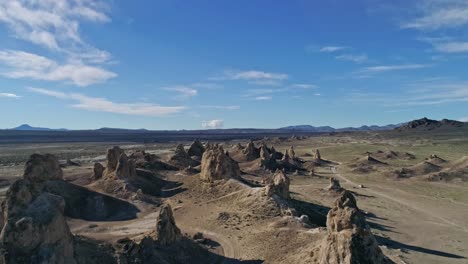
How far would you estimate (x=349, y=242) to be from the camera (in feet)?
83.3

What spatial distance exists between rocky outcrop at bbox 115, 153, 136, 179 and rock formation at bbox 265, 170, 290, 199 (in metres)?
22.0

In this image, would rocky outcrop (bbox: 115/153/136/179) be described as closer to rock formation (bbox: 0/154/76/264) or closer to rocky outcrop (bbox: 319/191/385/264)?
rock formation (bbox: 0/154/76/264)

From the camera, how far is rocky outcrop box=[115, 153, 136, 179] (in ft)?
198

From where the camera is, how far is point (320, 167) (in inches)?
4449

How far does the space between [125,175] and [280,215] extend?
91.2 ft

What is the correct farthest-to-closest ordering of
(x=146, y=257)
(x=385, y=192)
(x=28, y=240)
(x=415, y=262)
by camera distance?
1. (x=385, y=192)
2. (x=415, y=262)
3. (x=146, y=257)
4. (x=28, y=240)

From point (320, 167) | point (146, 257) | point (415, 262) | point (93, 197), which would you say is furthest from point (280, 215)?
point (320, 167)

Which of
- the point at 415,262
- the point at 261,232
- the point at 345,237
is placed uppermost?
the point at 345,237

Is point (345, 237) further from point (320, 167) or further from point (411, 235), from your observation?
point (320, 167)

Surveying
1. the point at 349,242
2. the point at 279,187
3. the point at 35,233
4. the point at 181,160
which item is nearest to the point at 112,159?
the point at 279,187

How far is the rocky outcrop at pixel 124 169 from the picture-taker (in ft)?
198

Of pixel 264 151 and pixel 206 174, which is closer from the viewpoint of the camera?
pixel 206 174

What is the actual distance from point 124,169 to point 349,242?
42566 millimetres

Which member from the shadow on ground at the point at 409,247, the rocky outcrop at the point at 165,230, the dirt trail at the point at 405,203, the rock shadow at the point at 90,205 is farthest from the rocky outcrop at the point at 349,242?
the dirt trail at the point at 405,203
